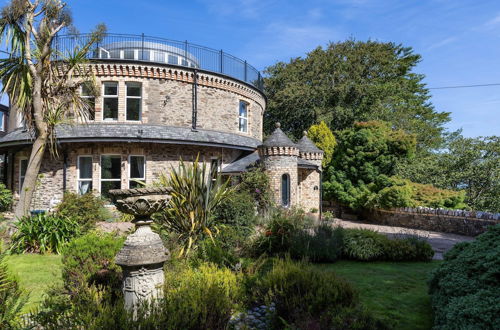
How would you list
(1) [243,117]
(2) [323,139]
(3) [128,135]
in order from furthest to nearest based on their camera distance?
1. (2) [323,139]
2. (1) [243,117]
3. (3) [128,135]

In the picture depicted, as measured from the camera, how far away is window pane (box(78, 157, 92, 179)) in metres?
14.1

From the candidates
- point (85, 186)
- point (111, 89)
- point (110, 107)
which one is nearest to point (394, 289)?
point (85, 186)

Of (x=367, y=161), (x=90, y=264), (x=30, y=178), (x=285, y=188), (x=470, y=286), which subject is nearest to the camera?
(x=470, y=286)

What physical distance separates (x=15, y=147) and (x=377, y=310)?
1764cm

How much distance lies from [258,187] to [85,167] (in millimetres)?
8226

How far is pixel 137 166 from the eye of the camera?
14375mm

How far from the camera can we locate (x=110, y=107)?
15070mm

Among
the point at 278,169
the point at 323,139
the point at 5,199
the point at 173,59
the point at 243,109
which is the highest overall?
the point at 173,59

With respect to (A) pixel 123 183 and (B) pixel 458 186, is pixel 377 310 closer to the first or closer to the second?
(A) pixel 123 183

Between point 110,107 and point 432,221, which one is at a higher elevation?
point 110,107

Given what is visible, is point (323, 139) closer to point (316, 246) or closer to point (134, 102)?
point (134, 102)

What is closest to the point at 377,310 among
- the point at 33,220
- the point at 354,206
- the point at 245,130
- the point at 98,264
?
the point at 98,264

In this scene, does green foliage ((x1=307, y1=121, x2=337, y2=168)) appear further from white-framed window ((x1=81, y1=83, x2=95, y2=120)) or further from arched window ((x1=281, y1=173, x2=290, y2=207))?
white-framed window ((x1=81, y1=83, x2=95, y2=120))

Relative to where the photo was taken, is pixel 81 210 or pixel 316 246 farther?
pixel 81 210
